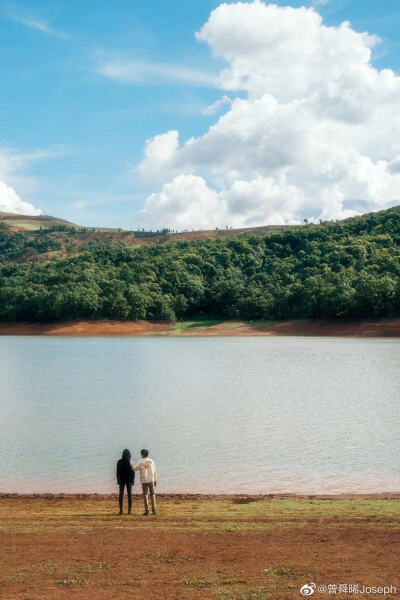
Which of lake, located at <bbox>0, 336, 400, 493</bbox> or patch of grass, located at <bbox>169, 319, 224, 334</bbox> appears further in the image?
patch of grass, located at <bbox>169, 319, 224, 334</bbox>

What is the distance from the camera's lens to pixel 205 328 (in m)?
94.8

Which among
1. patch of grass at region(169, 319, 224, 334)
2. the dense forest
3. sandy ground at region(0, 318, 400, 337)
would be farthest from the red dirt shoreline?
patch of grass at region(169, 319, 224, 334)

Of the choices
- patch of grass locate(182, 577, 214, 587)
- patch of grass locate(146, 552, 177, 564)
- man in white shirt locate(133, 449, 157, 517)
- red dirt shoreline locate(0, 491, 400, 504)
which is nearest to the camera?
patch of grass locate(182, 577, 214, 587)

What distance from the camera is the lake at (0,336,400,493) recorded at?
51.2 ft

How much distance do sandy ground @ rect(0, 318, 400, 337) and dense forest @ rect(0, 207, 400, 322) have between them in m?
1.66

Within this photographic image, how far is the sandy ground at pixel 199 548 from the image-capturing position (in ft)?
26.2

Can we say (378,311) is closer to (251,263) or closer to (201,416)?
(251,263)

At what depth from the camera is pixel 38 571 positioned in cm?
858

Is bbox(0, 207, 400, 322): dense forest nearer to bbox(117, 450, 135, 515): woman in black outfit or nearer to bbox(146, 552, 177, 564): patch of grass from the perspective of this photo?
bbox(117, 450, 135, 515): woman in black outfit

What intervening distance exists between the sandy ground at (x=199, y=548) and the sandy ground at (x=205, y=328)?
6887 cm

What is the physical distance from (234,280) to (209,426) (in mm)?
85756

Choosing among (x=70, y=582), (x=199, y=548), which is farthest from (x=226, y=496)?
(x=70, y=582)

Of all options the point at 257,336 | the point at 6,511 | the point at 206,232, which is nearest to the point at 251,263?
the point at 257,336

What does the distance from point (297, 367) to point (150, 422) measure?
21541mm
